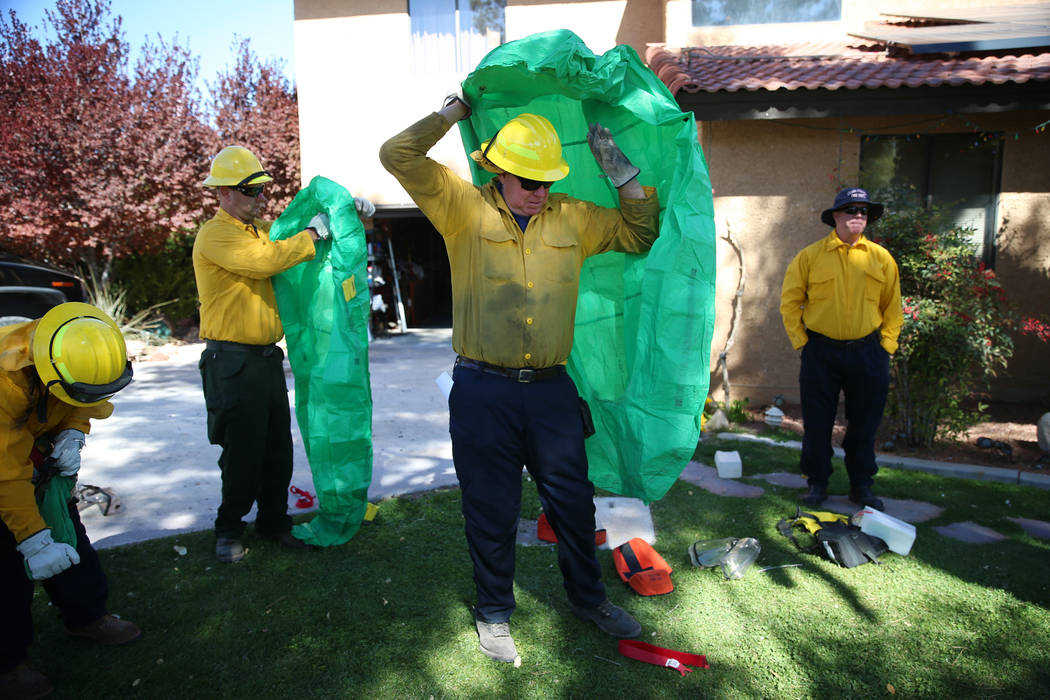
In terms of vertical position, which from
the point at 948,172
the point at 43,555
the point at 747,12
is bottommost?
the point at 43,555

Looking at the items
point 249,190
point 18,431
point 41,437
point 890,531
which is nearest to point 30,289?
point 249,190

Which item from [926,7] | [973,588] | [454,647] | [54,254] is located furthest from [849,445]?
[54,254]

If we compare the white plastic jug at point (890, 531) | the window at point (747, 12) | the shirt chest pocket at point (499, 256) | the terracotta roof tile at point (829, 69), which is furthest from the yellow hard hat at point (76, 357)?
the window at point (747, 12)

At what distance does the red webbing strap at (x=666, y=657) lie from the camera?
2.69 m

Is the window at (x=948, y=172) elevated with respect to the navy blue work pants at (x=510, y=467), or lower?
elevated

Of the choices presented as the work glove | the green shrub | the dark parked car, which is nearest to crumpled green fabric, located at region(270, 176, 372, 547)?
the work glove

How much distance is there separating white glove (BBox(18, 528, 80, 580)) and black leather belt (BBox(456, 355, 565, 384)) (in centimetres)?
158

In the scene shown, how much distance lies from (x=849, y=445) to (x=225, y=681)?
363 centimetres

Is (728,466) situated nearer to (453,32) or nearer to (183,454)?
(183,454)

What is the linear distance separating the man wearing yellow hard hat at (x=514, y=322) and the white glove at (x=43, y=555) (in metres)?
1.44

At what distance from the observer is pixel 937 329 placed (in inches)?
209

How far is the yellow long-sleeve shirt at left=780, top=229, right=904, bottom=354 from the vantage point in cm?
405

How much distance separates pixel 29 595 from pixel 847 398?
4246 mm

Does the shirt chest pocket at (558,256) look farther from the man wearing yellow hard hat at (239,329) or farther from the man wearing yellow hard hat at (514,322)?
the man wearing yellow hard hat at (239,329)
